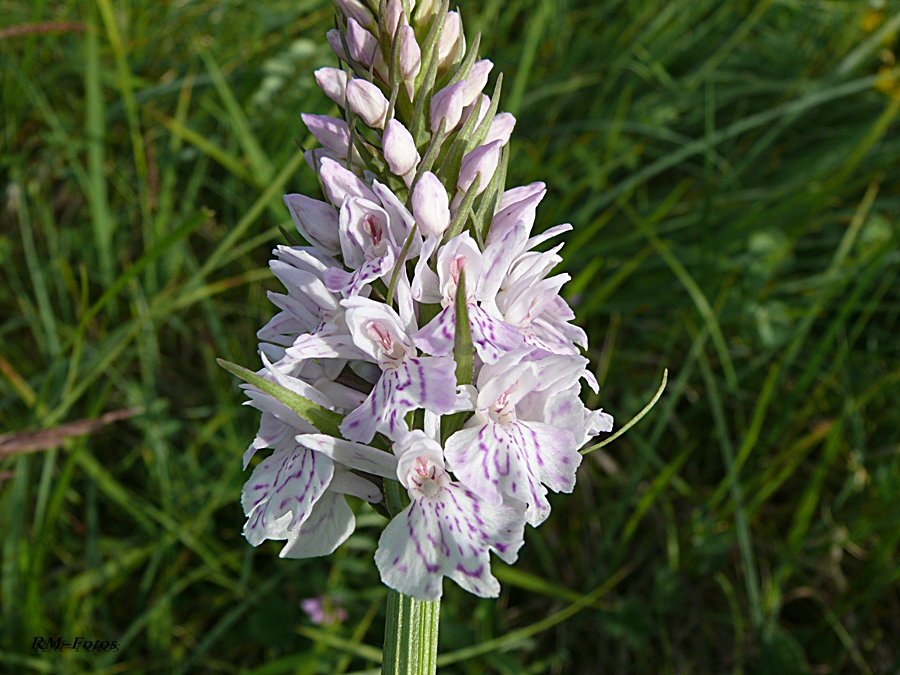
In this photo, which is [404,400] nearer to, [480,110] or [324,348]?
[324,348]

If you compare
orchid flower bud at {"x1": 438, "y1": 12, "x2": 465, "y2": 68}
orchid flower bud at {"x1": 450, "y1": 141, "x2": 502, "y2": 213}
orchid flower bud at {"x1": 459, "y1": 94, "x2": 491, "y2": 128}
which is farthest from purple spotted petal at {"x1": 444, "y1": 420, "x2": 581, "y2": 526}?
orchid flower bud at {"x1": 438, "y1": 12, "x2": 465, "y2": 68}

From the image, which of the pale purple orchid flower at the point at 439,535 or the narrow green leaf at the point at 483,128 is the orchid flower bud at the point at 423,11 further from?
the pale purple orchid flower at the point at 439,535

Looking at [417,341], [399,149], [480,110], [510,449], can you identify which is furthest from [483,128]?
[510,449]

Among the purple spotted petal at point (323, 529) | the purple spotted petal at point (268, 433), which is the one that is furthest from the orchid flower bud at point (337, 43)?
the purple spotted petal at point (323, 529)

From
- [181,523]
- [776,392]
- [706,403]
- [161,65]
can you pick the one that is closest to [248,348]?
[181,523]

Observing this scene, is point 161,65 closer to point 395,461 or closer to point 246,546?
point 246,546

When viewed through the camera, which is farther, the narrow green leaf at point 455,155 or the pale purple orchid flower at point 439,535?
the narrow green leaf at point 455,155
